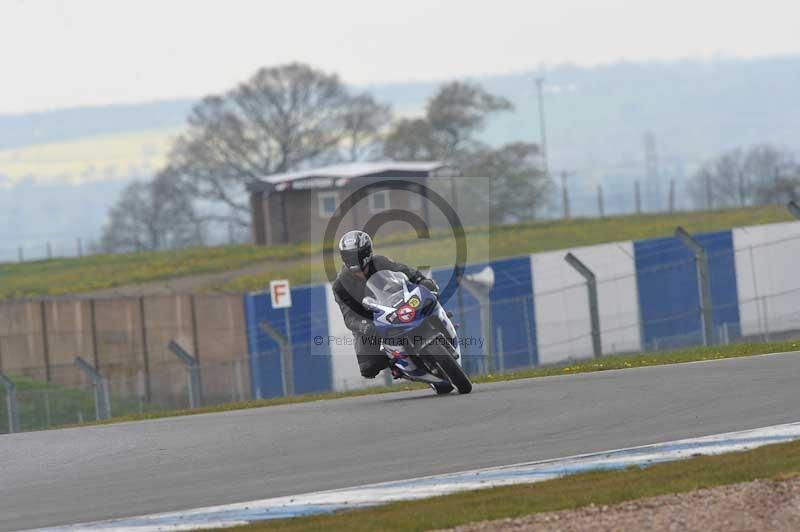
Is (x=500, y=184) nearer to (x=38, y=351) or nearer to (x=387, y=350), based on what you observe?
(x=38, y=351)

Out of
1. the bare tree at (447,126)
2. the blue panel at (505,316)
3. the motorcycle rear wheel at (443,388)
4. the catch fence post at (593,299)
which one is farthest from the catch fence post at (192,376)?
the bare tree at (447,126)

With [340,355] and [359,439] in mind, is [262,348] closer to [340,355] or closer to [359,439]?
[340,355]

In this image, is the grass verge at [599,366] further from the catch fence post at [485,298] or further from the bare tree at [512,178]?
the bare tree at [512,178]

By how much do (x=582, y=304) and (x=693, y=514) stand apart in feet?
85.9

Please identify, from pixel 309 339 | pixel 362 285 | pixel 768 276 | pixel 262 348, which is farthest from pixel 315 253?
pixel 362 285

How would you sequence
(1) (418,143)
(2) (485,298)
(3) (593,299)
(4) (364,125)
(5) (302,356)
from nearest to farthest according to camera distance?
(3) (593,299), (2) (485,298), (5) (302,356), (1) (418,143), (4) (364,125)

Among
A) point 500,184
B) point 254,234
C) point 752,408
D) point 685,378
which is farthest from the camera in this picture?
point 500,184

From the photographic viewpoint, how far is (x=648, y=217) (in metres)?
59.8

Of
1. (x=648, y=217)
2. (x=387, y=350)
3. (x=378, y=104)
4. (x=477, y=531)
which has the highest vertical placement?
(x=378, y=104)

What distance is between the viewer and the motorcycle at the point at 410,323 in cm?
1410

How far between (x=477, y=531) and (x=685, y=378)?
701 centimetres

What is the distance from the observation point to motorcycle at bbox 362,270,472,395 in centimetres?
1410

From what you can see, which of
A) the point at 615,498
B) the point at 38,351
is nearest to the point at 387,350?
the point at 615,498

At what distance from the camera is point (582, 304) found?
111 feet
